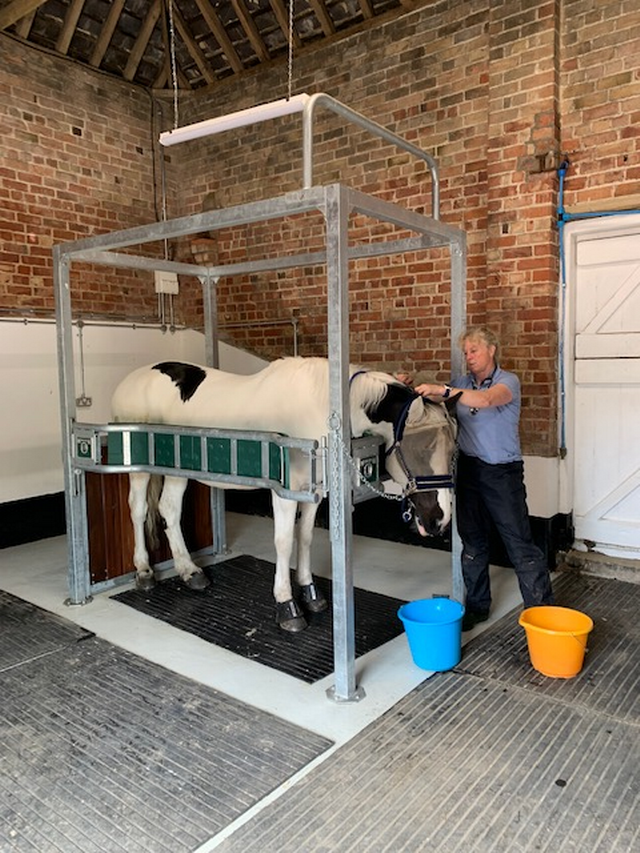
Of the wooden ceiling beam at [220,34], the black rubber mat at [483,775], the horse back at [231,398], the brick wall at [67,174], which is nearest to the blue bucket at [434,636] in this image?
the black rubber mat at [483,775]

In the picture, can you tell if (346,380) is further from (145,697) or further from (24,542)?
(24,542)

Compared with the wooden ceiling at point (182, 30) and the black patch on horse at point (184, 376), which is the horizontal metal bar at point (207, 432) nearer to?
the black patch on horse at point (184, 376)

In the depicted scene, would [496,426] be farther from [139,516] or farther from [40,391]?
[40,391]

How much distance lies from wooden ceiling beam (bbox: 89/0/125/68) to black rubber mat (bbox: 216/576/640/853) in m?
5.64

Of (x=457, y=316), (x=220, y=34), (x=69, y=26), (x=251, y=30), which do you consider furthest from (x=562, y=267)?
(x=69, y=26)

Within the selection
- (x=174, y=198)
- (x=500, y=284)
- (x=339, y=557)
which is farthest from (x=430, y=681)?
(x=174, y=198)

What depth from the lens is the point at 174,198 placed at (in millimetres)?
6504

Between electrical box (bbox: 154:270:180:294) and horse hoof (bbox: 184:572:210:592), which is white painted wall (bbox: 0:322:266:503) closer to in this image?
electrical box (bbox: 154:270:180:294)

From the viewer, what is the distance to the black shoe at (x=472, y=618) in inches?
135

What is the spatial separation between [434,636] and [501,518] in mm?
742

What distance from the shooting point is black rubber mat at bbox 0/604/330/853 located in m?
1.99

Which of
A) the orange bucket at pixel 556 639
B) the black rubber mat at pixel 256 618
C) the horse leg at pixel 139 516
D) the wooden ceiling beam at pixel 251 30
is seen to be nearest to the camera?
the orange bucket at pixel 556 639

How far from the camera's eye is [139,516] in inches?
168

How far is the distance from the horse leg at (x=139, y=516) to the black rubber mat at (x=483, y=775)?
217 centimetres
